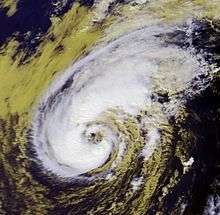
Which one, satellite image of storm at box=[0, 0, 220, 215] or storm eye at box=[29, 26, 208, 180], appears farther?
storm eye at box=[29, 26, 208, 180]

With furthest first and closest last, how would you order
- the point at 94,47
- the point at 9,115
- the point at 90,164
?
1. the point at 94,47
2. the point at 9,115
3. the point at 90,164

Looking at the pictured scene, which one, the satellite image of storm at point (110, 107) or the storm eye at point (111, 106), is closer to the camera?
the satellite image of storm at point (110, 107)

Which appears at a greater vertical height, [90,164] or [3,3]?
[3,3]

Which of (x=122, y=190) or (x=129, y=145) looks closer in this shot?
(x=122, y=190)

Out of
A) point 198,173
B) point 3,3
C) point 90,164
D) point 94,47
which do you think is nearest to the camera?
point 198,173

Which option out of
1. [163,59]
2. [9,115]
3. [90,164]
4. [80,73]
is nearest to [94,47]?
[80,73]

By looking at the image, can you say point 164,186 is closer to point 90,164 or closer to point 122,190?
point 122,190

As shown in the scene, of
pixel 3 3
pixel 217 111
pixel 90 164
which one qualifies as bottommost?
pixel 217 111
